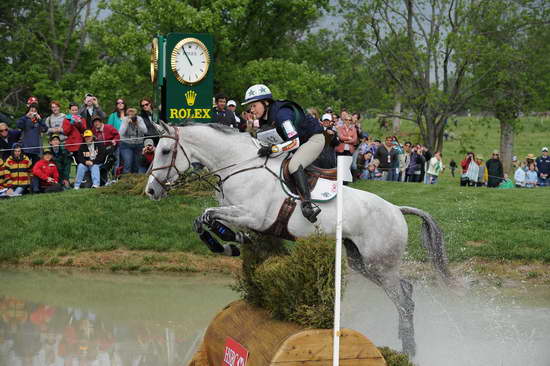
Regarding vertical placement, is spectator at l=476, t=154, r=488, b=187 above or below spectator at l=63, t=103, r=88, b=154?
below

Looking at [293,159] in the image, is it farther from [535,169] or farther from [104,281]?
[535,169]

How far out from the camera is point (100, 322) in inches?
396

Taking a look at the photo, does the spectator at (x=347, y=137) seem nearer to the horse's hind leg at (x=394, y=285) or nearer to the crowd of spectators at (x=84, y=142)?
the crowd of spectators at (x=84, y=142)

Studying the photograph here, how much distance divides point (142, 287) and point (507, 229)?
293 inches

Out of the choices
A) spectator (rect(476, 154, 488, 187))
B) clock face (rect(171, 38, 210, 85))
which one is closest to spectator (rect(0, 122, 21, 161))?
clock face (rect(171, 38, 210, 85))

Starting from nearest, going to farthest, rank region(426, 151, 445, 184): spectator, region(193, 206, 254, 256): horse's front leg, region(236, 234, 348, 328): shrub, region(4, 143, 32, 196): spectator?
1. region(236, 234, 348, 328): shrub
2. region(193, 206, 254, 256): horse's front leg
3. region(4, 143, 32, 196): spectator
4. region(426, 151, 445, 184): spectator

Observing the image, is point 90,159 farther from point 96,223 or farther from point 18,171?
point 96,223

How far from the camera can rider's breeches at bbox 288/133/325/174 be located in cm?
809

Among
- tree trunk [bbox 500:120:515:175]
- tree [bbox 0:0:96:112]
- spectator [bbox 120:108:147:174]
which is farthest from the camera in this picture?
tree [bbox 0:0:96:112]

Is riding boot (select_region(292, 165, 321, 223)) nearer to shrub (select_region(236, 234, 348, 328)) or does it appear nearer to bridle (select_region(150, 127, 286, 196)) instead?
bridle (select_region(150, 127, 286, 196))

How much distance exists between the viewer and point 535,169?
77.1 ft

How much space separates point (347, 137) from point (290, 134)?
405 inches

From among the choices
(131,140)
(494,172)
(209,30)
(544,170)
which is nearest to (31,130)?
(131,140)

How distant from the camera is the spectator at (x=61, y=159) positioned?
56.7ft
